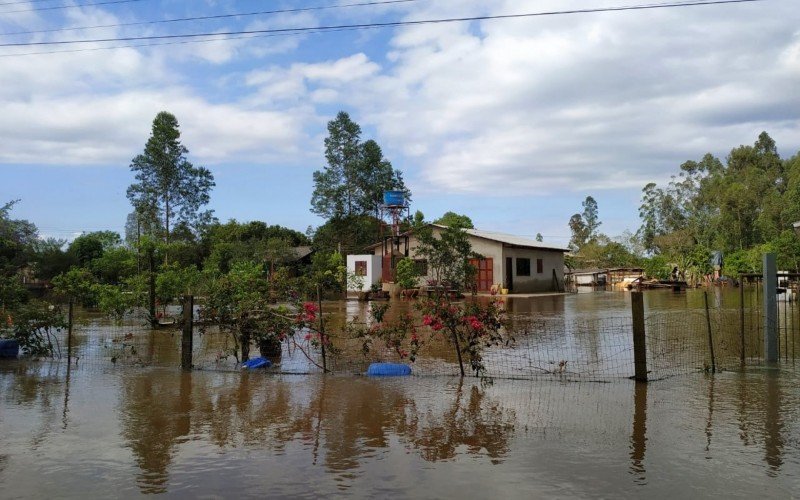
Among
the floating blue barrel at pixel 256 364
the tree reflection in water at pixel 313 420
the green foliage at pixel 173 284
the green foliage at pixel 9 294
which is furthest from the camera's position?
the green foliage at pixel 173 284

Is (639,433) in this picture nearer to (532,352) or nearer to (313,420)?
(313,420)

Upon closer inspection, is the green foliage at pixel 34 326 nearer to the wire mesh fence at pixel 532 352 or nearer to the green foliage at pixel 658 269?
the wire mesh fence at pixel 532 352

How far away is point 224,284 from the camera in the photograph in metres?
11.6

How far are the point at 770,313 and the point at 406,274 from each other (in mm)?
25728

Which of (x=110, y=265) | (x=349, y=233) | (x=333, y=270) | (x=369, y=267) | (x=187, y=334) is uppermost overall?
(x=349, y=233)

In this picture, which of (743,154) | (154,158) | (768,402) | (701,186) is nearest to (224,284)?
(768,402)

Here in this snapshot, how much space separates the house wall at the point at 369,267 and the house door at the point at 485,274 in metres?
6.51

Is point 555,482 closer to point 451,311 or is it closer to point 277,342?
point 451,311

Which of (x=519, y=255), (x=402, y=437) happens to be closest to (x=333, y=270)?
(x=519, y=255)

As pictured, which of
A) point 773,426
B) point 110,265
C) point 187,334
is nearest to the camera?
point 773,426

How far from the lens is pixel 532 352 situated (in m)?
12.6

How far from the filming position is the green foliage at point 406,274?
115 feet

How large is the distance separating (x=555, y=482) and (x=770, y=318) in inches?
281

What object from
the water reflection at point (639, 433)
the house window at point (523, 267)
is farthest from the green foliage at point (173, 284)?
the house window at point (523, 267)
